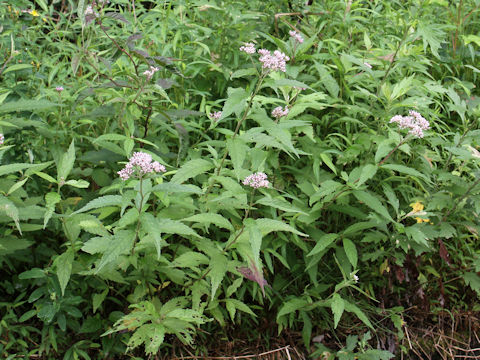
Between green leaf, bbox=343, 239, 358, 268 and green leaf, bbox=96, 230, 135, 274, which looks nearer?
green leaf, bbox=96, 230, 135, 274

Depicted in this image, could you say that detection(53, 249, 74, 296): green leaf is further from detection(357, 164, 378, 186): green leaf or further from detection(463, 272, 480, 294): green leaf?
detection(463, 272, 480, 294): green leaf

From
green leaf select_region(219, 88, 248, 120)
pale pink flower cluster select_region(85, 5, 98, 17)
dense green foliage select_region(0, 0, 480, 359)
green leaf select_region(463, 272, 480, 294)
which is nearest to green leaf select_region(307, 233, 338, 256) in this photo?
dense green foliage select_region(0, 0, 480, 359)

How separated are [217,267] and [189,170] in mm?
364

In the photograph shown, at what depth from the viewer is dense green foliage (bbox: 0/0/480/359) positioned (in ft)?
5.42

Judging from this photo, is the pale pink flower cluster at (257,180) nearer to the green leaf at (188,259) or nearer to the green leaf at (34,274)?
the green leaf at (188,259)

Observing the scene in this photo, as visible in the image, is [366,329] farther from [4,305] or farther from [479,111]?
[4,305]

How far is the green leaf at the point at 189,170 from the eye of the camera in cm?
159

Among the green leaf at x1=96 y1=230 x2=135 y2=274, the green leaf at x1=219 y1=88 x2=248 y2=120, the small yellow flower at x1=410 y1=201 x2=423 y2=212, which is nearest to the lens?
the green leaf at x1=96 y1=230 x2=135 y2=274

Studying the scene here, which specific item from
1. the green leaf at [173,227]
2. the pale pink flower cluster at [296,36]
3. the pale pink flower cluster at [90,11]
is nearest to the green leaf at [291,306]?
the green leaf at [173,227]

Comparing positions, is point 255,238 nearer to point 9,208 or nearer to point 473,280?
point 9,208

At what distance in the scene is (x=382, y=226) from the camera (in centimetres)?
208

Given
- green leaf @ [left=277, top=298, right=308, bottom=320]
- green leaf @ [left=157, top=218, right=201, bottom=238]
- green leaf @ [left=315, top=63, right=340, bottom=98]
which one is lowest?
green leaf @ [left=277, top=298, right=308, bottom=320]

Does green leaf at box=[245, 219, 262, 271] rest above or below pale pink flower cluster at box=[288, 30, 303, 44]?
below

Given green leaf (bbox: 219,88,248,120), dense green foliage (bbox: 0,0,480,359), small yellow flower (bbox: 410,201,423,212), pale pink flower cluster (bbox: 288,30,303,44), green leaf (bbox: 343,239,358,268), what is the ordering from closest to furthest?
green leaf (bbox: 219,88,248,120) → dense green foliage (bbox: 0,0,480,359) → green leaf (bbox: 343,239,358,268) → small yellow flower (bbox: 410,201,423,212) → pale pink flower cluster (bbox: 288,30,303,44)
